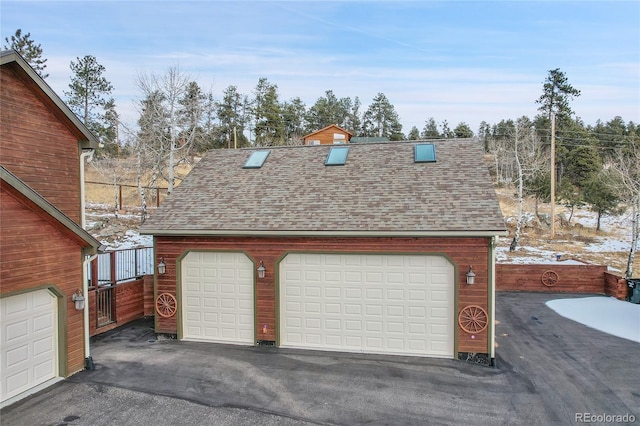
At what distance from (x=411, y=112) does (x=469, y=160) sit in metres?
44.3

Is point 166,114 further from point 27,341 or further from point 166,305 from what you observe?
point 27,341

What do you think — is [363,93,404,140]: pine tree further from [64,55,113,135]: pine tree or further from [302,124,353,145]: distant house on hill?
[64,55,113,135]: pine tree

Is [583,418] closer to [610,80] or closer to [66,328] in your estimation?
[66,328]

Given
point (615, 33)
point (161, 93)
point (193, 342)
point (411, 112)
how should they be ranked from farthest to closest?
point (411, 112)
point (161, 93)
point (615, 33)
point (193, 342)

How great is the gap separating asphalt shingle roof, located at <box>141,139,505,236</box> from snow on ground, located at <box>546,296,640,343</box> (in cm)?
560

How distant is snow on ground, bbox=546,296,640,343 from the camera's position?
33.3ft

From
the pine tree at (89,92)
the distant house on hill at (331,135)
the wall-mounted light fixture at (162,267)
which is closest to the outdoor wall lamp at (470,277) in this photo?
the wall-mounted light fixture at (162,267)

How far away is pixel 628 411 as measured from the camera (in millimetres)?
6004

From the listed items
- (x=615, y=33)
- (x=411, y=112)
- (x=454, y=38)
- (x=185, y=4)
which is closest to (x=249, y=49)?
(x=185, y=4)

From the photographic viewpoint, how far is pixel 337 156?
11.2m

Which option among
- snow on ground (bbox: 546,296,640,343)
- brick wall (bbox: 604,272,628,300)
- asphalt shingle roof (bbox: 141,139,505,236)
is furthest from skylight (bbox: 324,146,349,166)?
brick wall (bbox: 604,272,628,300)

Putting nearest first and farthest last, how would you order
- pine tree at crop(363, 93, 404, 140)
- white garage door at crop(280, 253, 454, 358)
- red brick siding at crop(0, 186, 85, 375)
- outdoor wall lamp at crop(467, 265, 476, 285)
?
1. red brick siding at crop(0, 186, 85, 375)
2. outdoor wall lamp at crop(467, 265, 476, 285)
3. white garage door at crop(280, 253, 454, 358)
4. pine tree at crop(363, 93, 404, 140)

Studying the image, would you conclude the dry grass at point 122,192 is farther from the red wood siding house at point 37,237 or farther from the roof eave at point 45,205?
the roof eave at point 45,205

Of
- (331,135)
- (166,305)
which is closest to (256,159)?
(166,305)
